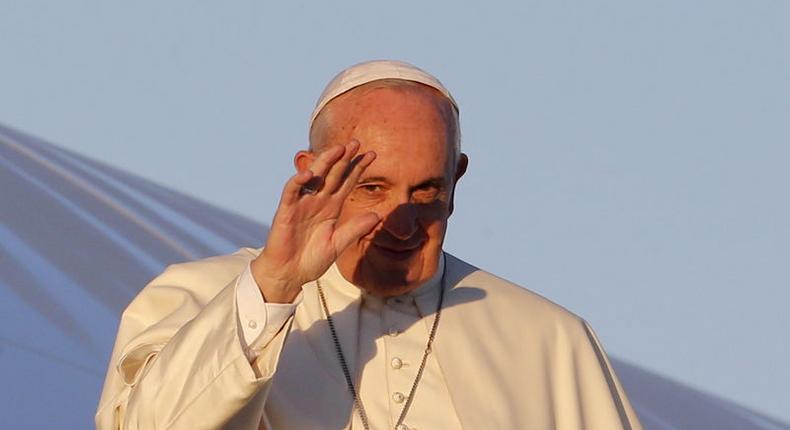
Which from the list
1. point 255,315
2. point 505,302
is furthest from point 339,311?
point 255,315

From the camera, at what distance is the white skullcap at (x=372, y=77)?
552cm

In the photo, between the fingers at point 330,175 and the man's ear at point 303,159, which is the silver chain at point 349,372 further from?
the fingers at point 330,175

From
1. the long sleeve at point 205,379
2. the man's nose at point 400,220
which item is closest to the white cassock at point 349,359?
the long sleeve at point 205,379

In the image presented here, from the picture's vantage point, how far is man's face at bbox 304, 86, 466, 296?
5.22 m

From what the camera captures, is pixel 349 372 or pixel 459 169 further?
pixel 459 169

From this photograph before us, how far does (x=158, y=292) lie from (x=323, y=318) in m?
0.38

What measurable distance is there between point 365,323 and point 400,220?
1.28 ft

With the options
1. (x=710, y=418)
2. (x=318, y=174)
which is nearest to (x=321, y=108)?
(x=318, y=174)

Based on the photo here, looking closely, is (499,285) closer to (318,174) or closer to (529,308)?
(529,308)

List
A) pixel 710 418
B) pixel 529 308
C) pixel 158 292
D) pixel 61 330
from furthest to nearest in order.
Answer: pixel 710 418 → pixel 61 330 → pixel 529 308 → pixel 158 292

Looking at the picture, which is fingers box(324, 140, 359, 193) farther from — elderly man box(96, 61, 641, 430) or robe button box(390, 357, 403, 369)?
robe button box(390, 357, 403, 369)

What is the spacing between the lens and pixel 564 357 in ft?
19.0

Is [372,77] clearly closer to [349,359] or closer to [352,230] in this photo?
[349,359]

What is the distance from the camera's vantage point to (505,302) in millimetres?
5867
